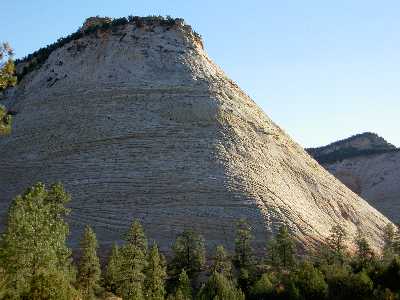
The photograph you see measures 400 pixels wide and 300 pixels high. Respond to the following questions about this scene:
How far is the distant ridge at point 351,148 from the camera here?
139875 mm

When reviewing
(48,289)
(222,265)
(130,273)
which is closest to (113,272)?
(130,273)

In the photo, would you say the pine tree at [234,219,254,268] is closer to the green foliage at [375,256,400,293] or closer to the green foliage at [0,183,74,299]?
the green foliage at [375,256,400,293]

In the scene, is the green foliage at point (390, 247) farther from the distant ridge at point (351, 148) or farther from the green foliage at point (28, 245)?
the distant ridge at point (351, 148)

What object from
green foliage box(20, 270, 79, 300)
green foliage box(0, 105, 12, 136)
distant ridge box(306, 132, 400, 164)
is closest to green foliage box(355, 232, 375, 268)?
green foliage box(20, 270, 79, 300)

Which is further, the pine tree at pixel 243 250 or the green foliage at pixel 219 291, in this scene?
the pine tree at pixel 243 250

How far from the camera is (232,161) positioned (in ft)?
199

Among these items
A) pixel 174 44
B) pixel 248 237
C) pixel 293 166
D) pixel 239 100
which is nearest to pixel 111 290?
pixel 248 237

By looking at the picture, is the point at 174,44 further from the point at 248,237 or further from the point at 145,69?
the point at 248,237

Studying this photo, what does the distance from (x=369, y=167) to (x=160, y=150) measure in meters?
78.7

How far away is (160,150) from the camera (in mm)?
61062

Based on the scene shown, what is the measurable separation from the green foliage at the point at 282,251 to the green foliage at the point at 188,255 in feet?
17.6

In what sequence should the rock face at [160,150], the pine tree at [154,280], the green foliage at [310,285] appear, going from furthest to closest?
the rock face at [160,150] → the green foliage at [310,285] → the pine tree at [154,280]

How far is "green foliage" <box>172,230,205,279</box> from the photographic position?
45875 mm

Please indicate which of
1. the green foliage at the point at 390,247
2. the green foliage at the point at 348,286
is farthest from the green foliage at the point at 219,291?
the green foliage at the point at 390,247
